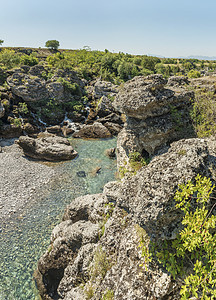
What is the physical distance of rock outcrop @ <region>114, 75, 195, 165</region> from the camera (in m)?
13.4

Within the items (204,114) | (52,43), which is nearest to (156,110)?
(204,114)

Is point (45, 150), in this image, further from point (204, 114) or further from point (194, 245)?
point (194, 245)

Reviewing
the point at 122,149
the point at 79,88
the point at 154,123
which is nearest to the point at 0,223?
the point at 122,149

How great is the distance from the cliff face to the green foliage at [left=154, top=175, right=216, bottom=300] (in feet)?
1.29

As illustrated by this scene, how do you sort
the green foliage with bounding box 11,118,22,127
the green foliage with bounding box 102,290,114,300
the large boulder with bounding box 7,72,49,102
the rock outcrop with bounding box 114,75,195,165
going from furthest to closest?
the large boulder with bounding box 7,72,49,102
the green foliage with bounding box 11,118,22,127
the rock outcrop with bounding box 114,75,195,165
the green foliage with bounding box 102,290,114,300

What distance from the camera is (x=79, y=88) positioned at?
54.1 metres

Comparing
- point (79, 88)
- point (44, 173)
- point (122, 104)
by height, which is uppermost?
point (79, 88)

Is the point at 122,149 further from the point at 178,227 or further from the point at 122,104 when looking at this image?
the point at 178,227

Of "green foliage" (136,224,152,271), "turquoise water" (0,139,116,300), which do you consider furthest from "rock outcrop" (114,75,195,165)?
"turquoise water" (0,139,116,300)

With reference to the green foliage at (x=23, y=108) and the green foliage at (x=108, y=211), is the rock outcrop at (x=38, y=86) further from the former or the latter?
the green foliage at (x=108, y=211)

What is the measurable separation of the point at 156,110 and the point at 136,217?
9998mm

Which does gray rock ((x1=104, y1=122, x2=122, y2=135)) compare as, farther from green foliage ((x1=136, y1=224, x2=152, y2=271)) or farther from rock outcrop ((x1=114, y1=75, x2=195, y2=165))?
green foliage ((x1=136, y1=224, x2=152, y2=271))

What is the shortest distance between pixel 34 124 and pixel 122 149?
3176 centimetres

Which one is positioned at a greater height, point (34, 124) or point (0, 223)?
point (34, 124)
